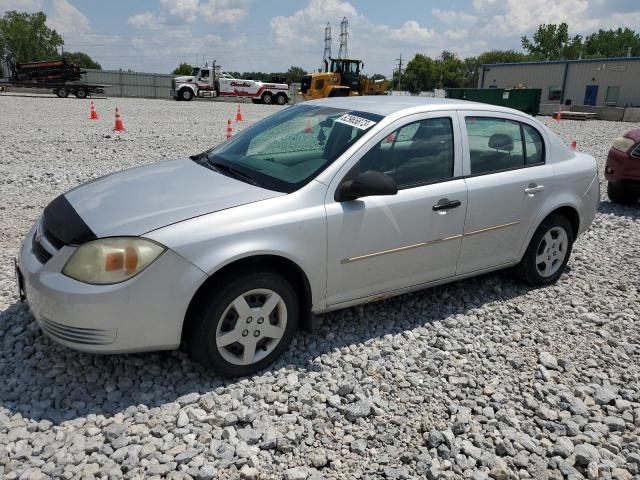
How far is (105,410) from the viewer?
9.66 ft

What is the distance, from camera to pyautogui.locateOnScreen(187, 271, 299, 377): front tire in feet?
9.89

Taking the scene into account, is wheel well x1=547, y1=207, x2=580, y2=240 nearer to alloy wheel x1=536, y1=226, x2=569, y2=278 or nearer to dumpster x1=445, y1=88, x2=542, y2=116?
alloy wheel x1=536, y1=226, x2=569, y2=278

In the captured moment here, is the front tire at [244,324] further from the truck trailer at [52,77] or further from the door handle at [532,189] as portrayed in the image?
the truck trailer at [52,77]

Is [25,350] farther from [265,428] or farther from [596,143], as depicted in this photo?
[596,143]

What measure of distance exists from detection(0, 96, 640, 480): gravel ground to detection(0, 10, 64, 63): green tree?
101588 millimetres

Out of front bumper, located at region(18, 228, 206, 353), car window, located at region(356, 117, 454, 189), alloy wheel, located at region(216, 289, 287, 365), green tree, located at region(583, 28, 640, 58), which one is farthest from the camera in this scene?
green tree, located at region(583, 28, 640, 58)

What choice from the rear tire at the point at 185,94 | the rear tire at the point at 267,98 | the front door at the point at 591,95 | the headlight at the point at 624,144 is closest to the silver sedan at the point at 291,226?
the headlight at the point at 624,144

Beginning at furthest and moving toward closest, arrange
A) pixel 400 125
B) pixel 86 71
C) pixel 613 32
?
pixel 613 32
pixel 86 71
pixel 400 125

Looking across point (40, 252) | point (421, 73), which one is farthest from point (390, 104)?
point (421, 73)

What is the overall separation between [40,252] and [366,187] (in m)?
1.97

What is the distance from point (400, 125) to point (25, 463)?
298 centimetres

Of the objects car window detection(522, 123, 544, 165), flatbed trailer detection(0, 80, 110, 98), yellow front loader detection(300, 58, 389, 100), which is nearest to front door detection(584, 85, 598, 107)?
yellow front loader detection(300, 58, 389, 100)

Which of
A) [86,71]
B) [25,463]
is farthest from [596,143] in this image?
[86,71]

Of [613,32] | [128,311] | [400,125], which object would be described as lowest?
[128,311]
